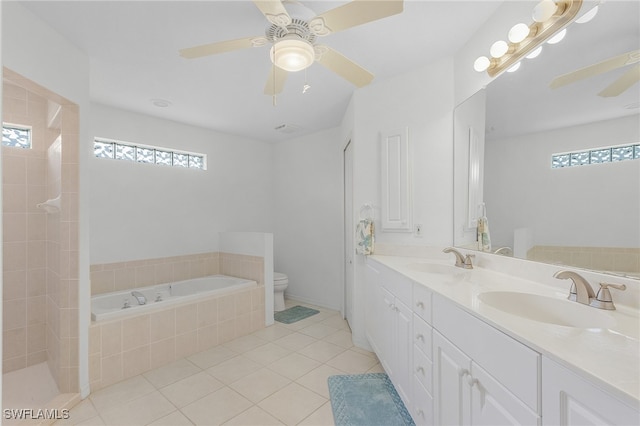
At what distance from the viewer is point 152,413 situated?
184 cm

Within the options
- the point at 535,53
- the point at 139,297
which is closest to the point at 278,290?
the point at 139,297

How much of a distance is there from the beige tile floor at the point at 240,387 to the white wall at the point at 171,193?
141cm

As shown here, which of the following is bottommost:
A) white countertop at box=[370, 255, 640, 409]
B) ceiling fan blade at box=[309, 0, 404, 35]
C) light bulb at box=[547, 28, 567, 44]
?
white countertop at box=[370, 255, 640, 409]

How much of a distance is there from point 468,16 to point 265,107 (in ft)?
6.67

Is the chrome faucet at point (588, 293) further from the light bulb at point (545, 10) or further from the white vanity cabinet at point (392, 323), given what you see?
the light bulb at point (545, 10)

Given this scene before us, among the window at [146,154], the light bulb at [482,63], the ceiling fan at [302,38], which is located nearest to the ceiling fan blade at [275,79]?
the ceiling fan at [302,38]

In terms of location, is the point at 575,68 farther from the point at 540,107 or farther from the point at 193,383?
the point at 193,383

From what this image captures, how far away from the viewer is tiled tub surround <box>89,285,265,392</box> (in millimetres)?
2143

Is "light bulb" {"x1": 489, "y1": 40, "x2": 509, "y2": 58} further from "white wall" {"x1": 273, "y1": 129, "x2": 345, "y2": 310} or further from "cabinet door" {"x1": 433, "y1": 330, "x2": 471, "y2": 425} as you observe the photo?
"white wall" {"x1": 273, "y1": 129, "x2": 345, "y2": 310}

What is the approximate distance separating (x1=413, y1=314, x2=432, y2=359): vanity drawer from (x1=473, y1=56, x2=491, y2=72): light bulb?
1595mm

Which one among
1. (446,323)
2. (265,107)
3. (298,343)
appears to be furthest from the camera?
(265,107)

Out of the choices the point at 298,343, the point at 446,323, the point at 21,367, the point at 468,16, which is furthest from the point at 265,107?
the point at 21,367

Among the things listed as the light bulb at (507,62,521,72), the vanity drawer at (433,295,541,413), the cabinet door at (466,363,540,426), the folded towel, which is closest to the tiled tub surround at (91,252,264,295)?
the folded towel

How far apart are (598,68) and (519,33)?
0.46 meters
